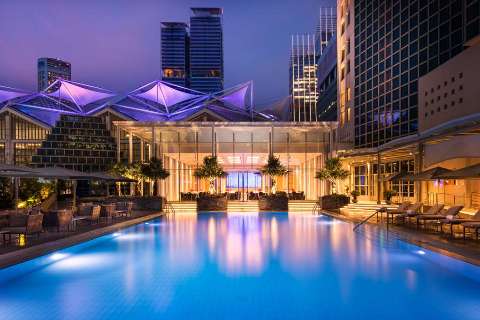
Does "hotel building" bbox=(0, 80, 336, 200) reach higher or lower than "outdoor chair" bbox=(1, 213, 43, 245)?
higher

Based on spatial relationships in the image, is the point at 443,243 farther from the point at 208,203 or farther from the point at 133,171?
the point at 133,171

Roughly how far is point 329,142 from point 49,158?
95.6 ft

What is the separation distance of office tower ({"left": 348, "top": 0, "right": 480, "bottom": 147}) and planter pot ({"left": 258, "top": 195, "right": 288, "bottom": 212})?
1105 centimetres

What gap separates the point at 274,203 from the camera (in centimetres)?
2755

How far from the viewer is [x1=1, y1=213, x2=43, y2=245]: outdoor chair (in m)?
10.8

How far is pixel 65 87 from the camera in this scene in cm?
5181

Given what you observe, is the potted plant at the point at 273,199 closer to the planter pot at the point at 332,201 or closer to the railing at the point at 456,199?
the planter pot at the point at 332,201

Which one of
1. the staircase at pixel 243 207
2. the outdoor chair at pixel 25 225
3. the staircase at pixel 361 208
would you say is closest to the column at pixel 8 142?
the staircase at pixel 243 207

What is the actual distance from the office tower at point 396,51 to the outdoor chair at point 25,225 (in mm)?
24471

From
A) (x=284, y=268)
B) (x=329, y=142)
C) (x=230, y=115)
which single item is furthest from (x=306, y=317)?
(x=230, y=115)

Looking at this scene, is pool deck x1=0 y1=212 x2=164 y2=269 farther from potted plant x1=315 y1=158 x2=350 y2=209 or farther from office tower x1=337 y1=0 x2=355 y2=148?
office tower x1=337 y1=0 x2=355 y2=148

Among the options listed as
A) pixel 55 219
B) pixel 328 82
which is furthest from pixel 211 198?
pixel 328 82

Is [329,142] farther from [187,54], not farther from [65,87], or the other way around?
[187,54]

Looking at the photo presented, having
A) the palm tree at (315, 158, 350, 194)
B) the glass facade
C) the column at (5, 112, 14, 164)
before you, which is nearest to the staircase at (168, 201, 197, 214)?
the glass facade
